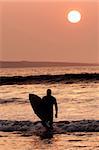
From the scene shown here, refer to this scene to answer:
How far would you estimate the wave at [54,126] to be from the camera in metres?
23.3

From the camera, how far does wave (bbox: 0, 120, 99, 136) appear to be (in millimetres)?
23294

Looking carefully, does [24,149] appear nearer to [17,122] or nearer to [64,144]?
[64,144]

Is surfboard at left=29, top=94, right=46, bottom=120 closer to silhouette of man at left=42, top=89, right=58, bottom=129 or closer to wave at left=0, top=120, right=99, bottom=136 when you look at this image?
silhouette of man at left=42, top=89, right=58, bottom=129

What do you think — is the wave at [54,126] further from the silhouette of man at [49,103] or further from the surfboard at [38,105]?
the silhouette of man at [49,103]

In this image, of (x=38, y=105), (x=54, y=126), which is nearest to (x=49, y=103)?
(x=38, y=105)

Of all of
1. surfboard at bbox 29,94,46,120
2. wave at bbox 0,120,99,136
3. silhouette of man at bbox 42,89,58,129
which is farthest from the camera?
wave at bbox 0,120,99,136

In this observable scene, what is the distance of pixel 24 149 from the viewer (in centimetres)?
1870

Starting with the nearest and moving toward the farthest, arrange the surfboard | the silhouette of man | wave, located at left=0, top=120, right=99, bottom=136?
the silhouette of man, the surfboard, wave, located at left=0, top=120, right=99, bottom=136

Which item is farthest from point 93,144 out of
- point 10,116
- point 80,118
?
point 10,116

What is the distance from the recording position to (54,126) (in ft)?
81.9

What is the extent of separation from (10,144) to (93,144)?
3505 mm

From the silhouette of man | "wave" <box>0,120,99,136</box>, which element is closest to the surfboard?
the silhouette of man

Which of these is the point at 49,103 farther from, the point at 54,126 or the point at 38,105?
the point at 54,126

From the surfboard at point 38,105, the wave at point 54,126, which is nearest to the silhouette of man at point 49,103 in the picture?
the surfboard at point 38,105
